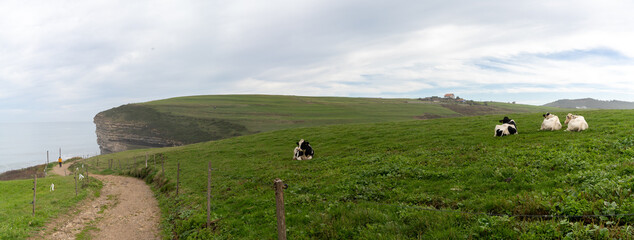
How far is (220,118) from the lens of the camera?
138 m

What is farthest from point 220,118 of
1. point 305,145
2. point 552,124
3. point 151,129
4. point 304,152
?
point 552,124

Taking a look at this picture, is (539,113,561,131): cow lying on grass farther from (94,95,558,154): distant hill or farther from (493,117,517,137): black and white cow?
(94,95,558,154): distant hill

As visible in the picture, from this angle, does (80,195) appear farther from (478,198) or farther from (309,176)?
(478,198)

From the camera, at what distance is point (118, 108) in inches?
6639

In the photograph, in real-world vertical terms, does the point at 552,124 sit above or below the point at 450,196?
above

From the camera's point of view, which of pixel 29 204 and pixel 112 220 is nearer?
pixel 112 220

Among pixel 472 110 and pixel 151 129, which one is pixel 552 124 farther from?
pixel 151 129

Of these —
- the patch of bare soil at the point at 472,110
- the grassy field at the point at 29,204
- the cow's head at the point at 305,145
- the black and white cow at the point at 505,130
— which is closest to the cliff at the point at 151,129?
the grassy field at the point at 29,204

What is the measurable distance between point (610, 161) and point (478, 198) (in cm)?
579

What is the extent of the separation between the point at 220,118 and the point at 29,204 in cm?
12350

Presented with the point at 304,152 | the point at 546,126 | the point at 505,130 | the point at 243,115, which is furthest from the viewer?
the point at 243,115

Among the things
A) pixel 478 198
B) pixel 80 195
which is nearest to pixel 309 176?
pixel 478 198

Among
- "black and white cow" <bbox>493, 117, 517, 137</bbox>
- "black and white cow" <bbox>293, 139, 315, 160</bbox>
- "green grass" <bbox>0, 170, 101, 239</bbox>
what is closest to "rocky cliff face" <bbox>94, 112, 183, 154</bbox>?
"green grass" <bbox>0, 170, 101, 239</bbox>

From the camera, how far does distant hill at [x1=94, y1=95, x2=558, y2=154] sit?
124375 mm
